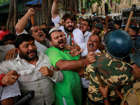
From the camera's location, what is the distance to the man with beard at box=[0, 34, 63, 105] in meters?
1.80

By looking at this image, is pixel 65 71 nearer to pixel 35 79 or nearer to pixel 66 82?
pixel 66 82

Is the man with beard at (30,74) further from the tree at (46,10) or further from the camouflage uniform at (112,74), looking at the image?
the tree at (46,10)

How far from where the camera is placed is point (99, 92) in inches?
71.9

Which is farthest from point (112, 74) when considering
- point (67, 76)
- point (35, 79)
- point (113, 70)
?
point (35, 79)

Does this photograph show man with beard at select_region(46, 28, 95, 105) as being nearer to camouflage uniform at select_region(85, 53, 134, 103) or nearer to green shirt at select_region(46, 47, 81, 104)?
green shirt at select_region(46, 47, 81, 104)

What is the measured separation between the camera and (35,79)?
1.97m

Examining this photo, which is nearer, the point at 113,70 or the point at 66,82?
the point at 113,70

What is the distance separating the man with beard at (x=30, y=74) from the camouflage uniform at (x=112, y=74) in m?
0.57

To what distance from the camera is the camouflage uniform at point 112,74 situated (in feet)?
5.34

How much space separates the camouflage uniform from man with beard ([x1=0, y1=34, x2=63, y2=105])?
568mm

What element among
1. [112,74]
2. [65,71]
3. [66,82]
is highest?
[112,74]

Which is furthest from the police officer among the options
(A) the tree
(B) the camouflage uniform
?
(A) the tree

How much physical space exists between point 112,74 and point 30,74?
1.10m

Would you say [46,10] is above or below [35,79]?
above
